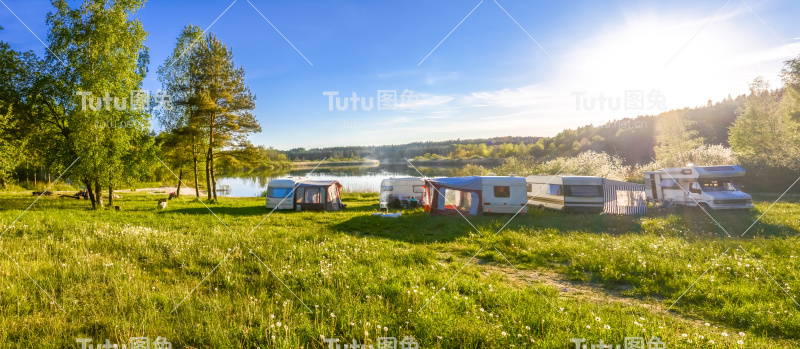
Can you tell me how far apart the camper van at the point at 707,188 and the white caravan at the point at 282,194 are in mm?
23999

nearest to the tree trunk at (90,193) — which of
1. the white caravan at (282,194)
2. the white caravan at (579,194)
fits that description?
the white caravan at (282,194)

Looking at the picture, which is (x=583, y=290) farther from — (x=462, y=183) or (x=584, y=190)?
(x=584, y=190)

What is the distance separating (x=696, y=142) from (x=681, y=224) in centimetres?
3992

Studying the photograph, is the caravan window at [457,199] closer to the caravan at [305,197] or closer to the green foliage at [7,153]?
the caravan at [305,197]

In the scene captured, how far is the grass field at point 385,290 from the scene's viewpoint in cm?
427

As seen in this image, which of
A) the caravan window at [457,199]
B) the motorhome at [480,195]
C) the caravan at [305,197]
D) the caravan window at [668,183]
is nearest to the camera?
the motorhome at [480,195]

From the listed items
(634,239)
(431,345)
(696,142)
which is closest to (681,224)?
(634,239)

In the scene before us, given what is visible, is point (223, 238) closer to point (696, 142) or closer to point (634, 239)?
point (634, 239)

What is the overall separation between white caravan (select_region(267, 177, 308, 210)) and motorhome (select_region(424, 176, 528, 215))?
10022 millimetres

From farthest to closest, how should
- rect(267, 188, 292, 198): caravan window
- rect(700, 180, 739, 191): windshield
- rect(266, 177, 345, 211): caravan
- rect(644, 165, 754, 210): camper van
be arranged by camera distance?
rect(267, 188, 292, 198): caravan window < rect(266, 177, 345, 211): caravan < rect(700, 180, 739, 191): windshield < rect(644, 165, 754, 210): camper van

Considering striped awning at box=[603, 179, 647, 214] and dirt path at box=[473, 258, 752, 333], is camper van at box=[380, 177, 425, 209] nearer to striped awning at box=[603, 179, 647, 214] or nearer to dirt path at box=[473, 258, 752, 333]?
striped awning at box=[603, 179, 647, 214]

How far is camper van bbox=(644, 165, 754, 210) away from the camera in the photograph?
55.9ft

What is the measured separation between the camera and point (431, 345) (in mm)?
4070

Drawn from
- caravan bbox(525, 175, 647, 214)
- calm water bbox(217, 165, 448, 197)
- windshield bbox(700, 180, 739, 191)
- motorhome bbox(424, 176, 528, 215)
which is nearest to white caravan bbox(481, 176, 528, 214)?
motorhome bbox(424, 176, 528, 215)
